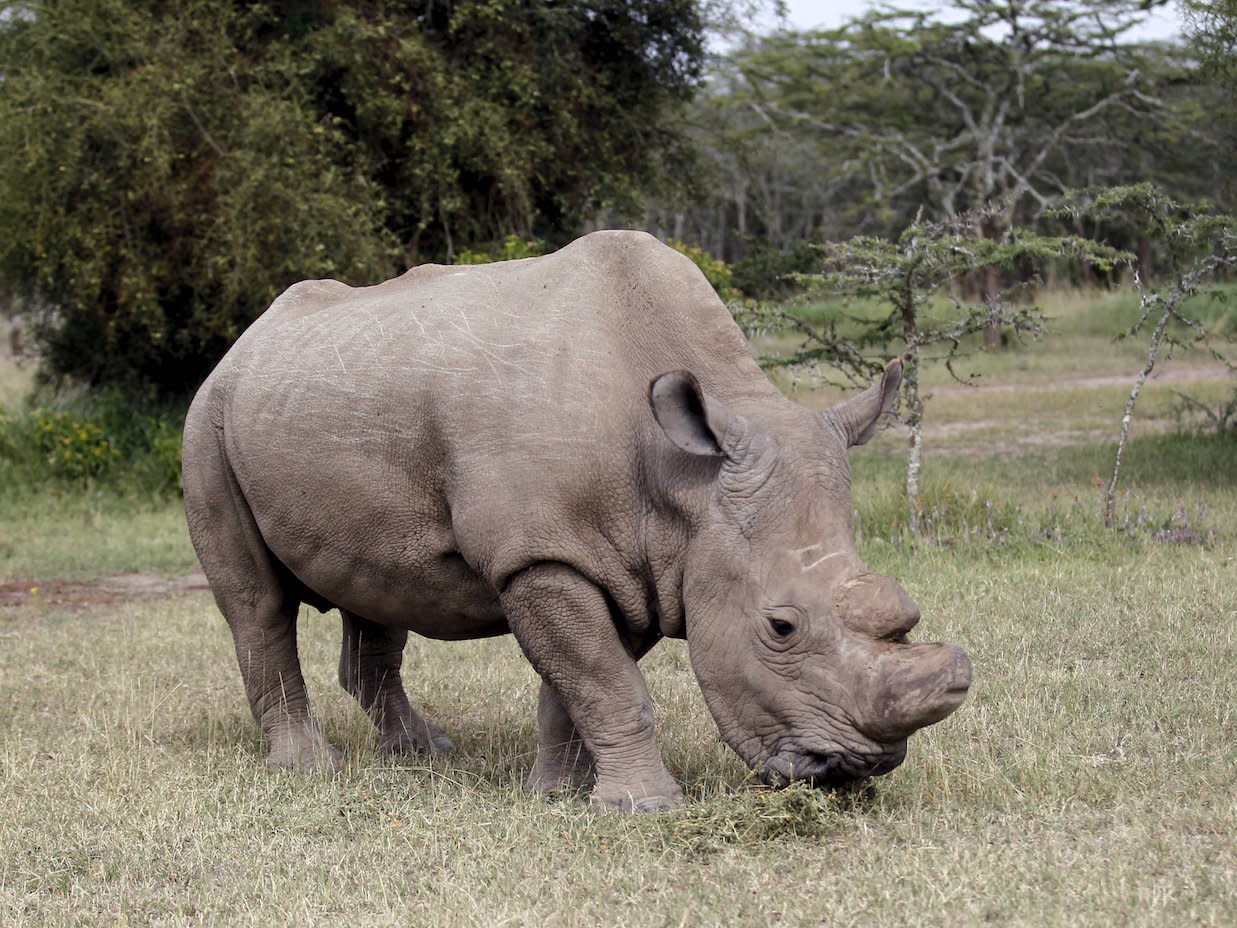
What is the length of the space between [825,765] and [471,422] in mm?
1615

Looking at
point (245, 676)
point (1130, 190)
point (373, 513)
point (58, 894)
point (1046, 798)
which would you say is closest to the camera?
point (58, 894)

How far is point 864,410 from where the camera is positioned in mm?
5227

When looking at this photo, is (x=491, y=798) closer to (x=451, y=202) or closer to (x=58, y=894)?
(x=58, y=894)

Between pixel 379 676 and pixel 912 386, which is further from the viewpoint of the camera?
pixel 912 386

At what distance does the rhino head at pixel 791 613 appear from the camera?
4.62 metres

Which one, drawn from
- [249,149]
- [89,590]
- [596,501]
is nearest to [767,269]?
[249,149]

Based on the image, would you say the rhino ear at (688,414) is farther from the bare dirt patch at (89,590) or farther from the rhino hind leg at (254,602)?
the bare dirt patch at (89,590)

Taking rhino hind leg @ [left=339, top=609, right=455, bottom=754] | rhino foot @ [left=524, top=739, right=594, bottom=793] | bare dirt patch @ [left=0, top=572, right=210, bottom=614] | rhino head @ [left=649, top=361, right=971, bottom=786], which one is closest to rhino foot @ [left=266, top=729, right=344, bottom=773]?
rhino hind leg @ [left=339, top=609, right=455, bottom=754]

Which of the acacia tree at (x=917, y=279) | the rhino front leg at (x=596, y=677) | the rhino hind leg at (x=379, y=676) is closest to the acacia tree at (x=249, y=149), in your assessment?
the acacia tree at (x=917, y=279)

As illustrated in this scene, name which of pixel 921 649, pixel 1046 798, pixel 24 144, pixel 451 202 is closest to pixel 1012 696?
pixel 1046 798

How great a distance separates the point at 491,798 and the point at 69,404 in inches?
420

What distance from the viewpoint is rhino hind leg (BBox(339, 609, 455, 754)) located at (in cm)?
677

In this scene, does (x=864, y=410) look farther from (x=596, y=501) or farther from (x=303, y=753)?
(x=303, y=753)

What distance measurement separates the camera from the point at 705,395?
4965mm
